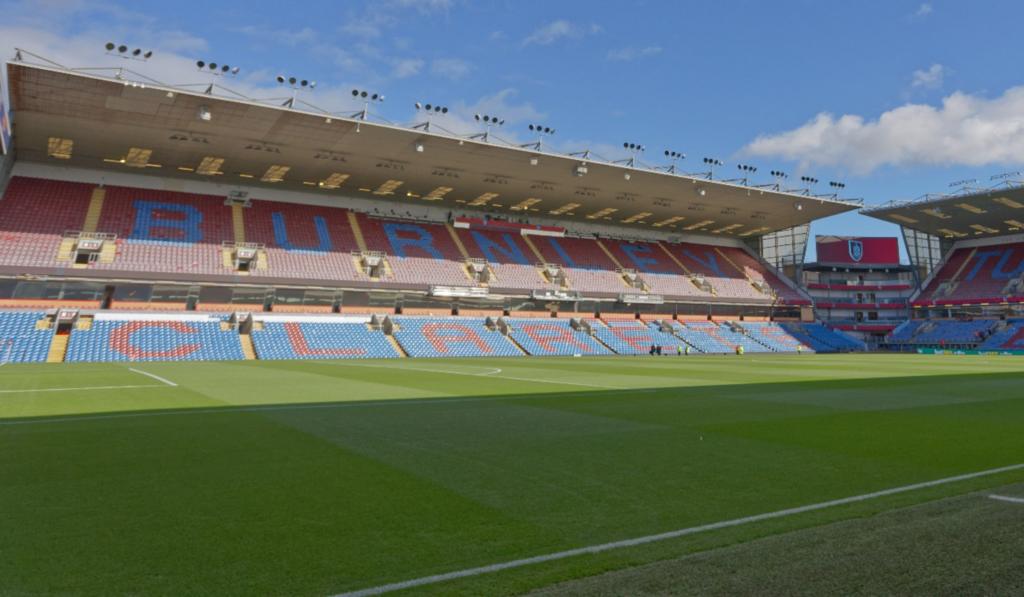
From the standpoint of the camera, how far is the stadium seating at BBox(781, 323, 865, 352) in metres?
57.8

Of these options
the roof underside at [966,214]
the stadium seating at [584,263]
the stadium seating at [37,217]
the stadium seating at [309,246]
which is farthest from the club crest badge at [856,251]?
the stadium seating at [37,217]

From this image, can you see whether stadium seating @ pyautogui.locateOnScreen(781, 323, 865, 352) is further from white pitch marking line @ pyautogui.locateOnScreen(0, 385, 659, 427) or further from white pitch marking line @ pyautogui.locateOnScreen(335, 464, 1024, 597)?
white pitch marking line @ pyautogui.locateOnScreen(335, 464, 1024, 597)

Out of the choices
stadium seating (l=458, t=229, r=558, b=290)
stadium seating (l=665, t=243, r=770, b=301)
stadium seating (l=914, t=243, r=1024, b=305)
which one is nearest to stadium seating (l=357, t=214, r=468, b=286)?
stadium seating (l=458, t=229, r=558, b=290)

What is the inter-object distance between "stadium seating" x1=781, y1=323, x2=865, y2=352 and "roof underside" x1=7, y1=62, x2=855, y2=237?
11804 mm

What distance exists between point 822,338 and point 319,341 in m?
50.8

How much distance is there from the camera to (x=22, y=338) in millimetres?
30781

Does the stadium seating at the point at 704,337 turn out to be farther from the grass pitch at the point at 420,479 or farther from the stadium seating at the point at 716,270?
the grass pitch at the point at 420,479

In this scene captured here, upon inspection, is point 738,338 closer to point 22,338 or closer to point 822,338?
point 822,338

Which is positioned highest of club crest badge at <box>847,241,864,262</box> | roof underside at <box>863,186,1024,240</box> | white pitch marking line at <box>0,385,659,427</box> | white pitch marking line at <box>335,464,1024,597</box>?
roof underside at <box>863,186,1024,240</box>

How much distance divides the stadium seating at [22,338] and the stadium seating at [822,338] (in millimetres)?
60688

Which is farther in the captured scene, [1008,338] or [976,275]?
[976,275]

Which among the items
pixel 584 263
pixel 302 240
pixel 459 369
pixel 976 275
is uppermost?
pixel 302 240

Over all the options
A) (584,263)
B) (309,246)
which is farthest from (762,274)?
(309,246)

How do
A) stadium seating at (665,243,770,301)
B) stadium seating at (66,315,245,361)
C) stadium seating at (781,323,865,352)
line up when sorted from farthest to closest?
stadium seating at (665,243,770,301)
stadium seating at (781,323,865,352)
stadium seating at (66,315,245,361)
